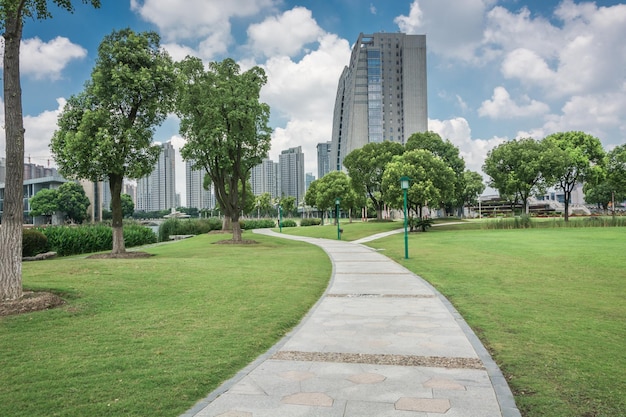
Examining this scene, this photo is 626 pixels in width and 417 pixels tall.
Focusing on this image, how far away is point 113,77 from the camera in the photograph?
17234 millimetres

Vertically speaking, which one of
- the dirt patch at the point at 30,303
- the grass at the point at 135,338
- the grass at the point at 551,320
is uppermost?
the dirt patch at the point at 30,303

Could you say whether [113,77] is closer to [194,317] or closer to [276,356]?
[194,317]

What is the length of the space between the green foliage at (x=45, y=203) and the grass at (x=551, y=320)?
89024 millimetres

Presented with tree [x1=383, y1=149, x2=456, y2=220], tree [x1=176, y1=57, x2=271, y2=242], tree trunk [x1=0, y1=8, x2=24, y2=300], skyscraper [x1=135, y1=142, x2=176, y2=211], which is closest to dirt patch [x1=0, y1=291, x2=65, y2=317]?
tree trunk [x1=0, y1=8, x2=24, y2=300]

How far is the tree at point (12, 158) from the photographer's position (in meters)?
7.63

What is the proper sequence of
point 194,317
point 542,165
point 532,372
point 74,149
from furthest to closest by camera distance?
point 542,165
point 74,149
point 194,317
point 532,372

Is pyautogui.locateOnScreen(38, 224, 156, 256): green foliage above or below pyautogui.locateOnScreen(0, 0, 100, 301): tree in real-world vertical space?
below

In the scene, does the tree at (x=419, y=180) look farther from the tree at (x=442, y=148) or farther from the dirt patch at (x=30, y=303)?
the dirt patch at (x=30, y=303)

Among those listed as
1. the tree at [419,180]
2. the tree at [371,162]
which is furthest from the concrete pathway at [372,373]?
the tree at [371,162]

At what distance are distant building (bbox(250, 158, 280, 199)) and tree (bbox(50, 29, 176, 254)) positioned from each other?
5939 inches

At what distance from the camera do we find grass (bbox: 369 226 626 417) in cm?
406

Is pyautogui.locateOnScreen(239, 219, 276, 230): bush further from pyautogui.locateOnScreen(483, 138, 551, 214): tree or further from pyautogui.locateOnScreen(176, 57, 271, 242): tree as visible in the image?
pyautogui.locateOnScreen(483, 138, 551, 214): tree

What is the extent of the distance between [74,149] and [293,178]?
550 feet

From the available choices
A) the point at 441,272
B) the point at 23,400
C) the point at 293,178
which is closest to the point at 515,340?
the point at 23,400
